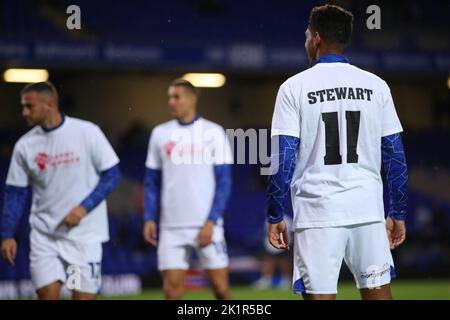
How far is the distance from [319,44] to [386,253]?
119 centimetres

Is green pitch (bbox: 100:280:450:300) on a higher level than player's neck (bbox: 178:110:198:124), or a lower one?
lower

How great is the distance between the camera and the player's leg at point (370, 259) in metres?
5.19

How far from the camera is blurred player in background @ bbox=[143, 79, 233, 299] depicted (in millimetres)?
8133

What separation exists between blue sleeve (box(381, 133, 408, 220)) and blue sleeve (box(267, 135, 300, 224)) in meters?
0.54

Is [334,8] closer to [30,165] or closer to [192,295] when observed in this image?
[30,165]

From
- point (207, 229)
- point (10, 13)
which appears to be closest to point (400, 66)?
point (10, 13)

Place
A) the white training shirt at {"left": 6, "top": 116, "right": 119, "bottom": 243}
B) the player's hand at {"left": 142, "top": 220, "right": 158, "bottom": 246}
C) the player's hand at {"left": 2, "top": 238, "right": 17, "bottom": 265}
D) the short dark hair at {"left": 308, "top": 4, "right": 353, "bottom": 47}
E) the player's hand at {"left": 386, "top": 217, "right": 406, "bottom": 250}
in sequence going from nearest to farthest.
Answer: the short dark hair at {"left": 308, "top": 4, "right": 353, "bottom": 47}
the player's hand at {"left": 386, "top": 217, "right": 406, "bottom": 250}
the player's hand at {"left": 2, "top": 238, "right": 17, "bottom": 265}
the white training shirt at {"left": 6, "top": 116, "right": 119, "bottom": 243}
the player's hand at {"left": 142, "top": 220, "right": 158, "bottom": 246}

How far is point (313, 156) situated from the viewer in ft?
17.3

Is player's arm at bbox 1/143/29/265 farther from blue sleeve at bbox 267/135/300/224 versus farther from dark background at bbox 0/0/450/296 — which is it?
dark background at bbox 0/0/450/296

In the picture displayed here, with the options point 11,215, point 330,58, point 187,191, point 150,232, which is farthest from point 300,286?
point 187,191

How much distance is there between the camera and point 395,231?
551 cm

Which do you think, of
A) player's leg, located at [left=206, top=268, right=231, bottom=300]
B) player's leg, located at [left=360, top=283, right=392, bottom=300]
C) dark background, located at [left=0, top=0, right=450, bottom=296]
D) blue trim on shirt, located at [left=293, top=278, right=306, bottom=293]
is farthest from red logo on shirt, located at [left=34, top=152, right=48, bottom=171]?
dark background, located at [left=0, top=0, right=450, bottom=296]

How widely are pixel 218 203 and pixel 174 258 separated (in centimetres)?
59

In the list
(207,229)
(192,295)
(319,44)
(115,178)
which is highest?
(319,44)
